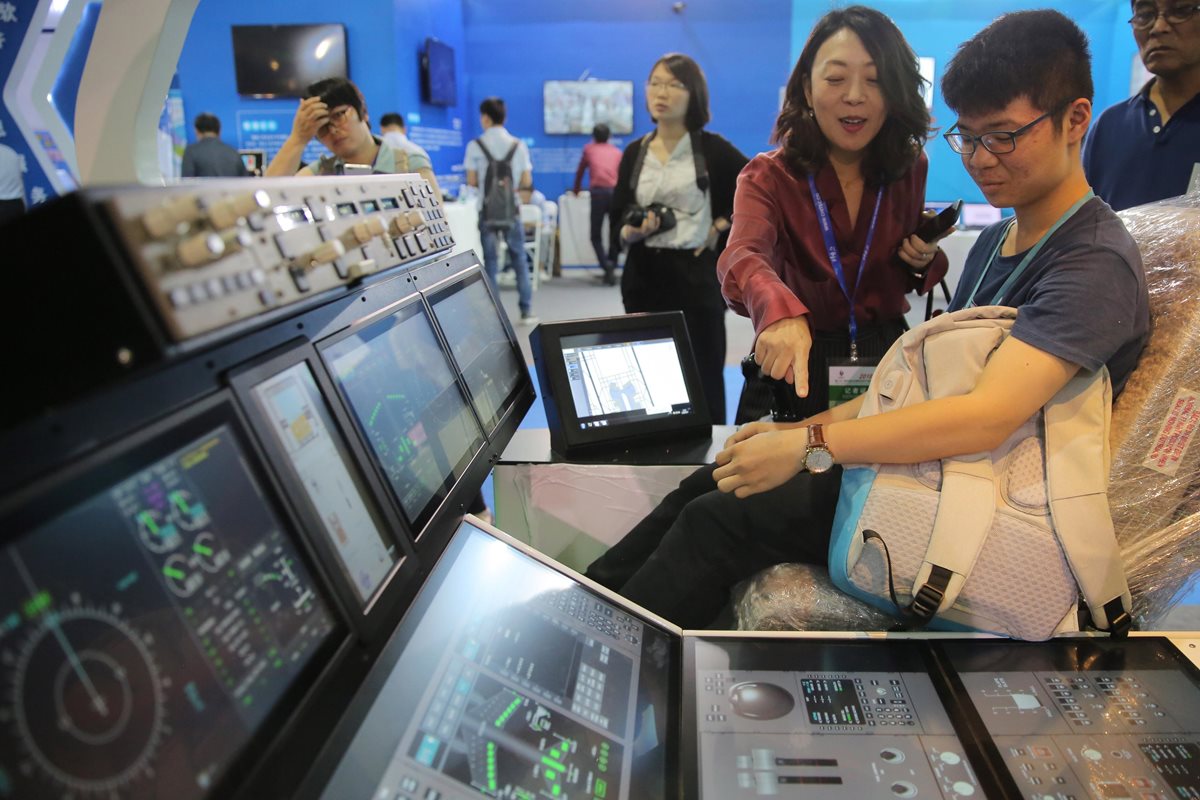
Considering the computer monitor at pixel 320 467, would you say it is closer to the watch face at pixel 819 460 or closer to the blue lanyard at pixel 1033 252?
the watch face at pixel 819 460

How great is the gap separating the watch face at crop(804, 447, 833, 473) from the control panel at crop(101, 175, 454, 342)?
0.59 m

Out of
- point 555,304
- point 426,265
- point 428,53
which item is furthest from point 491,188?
point 426,265

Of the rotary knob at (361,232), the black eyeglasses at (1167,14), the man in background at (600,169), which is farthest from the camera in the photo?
the man in background at (600,169)

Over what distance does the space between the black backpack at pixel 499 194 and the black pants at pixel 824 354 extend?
15.0 ft

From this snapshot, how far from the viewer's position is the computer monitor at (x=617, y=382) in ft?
5.10

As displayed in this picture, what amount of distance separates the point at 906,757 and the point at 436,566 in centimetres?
53

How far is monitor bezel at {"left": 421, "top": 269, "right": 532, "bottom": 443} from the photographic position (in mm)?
1135

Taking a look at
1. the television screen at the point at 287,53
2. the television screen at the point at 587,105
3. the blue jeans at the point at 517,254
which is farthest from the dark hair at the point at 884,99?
the television screen at the point at 587,105

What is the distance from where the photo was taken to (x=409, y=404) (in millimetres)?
948

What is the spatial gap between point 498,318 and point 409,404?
565 millimetres

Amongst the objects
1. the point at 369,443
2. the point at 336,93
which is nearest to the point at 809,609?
the point at 369,443

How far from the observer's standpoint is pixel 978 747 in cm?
83

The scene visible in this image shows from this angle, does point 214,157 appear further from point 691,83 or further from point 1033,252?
point 1033,252

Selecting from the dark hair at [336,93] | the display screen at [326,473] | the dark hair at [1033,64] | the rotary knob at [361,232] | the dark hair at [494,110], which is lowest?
the display screen at [326,473]
